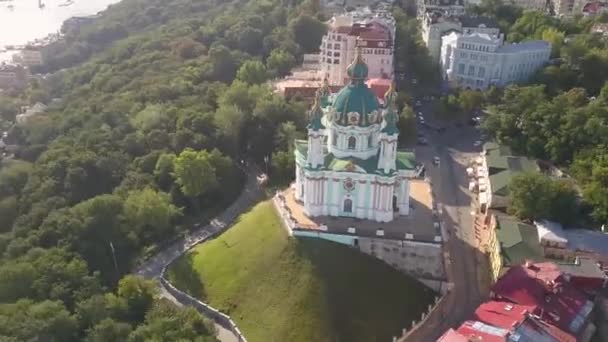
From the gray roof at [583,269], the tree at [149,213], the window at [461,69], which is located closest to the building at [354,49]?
the window at [461,69]

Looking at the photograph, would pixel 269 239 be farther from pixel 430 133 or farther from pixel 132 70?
pixel 132 70

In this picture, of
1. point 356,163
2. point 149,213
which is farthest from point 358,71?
point 149,213

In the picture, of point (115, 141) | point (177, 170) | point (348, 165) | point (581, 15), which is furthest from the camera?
point (581, 15)

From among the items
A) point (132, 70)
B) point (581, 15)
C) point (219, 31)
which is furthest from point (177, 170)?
point (581, 15)

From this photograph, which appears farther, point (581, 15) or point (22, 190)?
point (581, 15)

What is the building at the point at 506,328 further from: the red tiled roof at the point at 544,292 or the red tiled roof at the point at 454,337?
the red tiled roof at the point at 544,292
